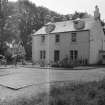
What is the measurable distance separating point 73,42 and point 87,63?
388cm

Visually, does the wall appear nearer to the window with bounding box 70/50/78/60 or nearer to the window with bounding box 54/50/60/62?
the window with bounding box 70/50/78/60

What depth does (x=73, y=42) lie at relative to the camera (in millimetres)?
23609

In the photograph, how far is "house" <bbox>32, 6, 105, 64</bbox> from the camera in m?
22.4

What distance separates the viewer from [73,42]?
2361 cm

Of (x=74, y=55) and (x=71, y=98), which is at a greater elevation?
(x=74, y=55)

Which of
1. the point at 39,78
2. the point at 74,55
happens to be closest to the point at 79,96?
the point at 39,78

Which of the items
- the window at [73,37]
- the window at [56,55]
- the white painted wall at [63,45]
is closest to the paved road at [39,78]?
the white painted wall at [63,45]

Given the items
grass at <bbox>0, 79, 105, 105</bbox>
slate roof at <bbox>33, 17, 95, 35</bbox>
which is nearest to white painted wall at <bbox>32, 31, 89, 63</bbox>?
slate roof at <bbox>33, 17, 95, 35</bbox>

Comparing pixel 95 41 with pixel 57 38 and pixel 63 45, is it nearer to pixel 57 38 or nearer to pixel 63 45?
pixel 63 45

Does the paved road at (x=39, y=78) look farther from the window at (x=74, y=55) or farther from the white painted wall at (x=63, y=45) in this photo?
the window at (x=74, y=55)

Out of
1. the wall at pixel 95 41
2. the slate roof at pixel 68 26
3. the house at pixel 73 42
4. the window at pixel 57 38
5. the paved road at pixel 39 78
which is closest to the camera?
the paved road at pixel 39 78

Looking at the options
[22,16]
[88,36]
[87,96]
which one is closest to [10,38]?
[22,16]

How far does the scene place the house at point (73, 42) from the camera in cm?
2241

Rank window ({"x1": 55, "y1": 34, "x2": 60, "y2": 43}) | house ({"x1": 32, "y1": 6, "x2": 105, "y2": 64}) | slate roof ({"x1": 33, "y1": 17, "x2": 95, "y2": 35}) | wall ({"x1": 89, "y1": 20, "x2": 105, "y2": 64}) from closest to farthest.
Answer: house ({"x1": 32, "y1": 6, "x2": 105, "y2": 64}) → wall ({"x1": 89, "y1": 20, "x2": 105, "y2": 64}) → slate roof ({"x1": 33, "y1": 17, "x2": 95, "y2": 35}) → window ({"x1": 55, "y1": 34, "x2": 60, "y2": 43})
